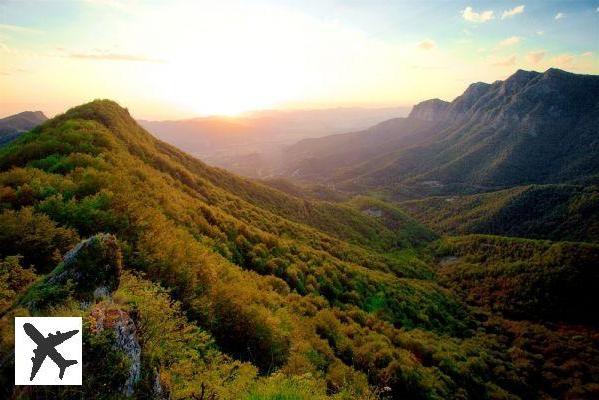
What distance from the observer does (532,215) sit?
144m

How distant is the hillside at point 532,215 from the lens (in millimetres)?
129125

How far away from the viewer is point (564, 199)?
14250 cm

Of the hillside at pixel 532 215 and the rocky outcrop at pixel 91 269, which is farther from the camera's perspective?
the hillside at pixel 532 215

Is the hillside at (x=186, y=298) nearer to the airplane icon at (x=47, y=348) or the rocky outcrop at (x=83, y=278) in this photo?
the rocky outcrop at (x=83, y=278)

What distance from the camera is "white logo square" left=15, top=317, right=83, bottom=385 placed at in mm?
4566

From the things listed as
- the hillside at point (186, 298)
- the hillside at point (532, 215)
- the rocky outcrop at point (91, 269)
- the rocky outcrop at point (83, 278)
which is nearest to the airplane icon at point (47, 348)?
the hillside at point (186, 298)

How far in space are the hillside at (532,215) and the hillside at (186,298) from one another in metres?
110

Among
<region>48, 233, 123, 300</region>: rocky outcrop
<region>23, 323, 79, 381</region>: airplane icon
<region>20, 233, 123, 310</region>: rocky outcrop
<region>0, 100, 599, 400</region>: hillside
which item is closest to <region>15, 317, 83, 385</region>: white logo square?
<region>23, 323, 79, 381</region>: airplane icon

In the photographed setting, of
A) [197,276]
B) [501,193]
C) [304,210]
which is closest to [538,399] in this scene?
[197,276]

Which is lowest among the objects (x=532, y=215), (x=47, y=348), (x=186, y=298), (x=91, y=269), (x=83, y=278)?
(x=532, y=215)

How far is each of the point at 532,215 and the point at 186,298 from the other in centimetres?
16799

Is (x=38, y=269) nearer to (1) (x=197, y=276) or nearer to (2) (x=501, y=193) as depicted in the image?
(1) (x=197, y=276)

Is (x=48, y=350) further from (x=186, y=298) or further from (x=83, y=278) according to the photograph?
(x=186, y=298)

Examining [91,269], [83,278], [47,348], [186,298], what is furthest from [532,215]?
[47,348]
